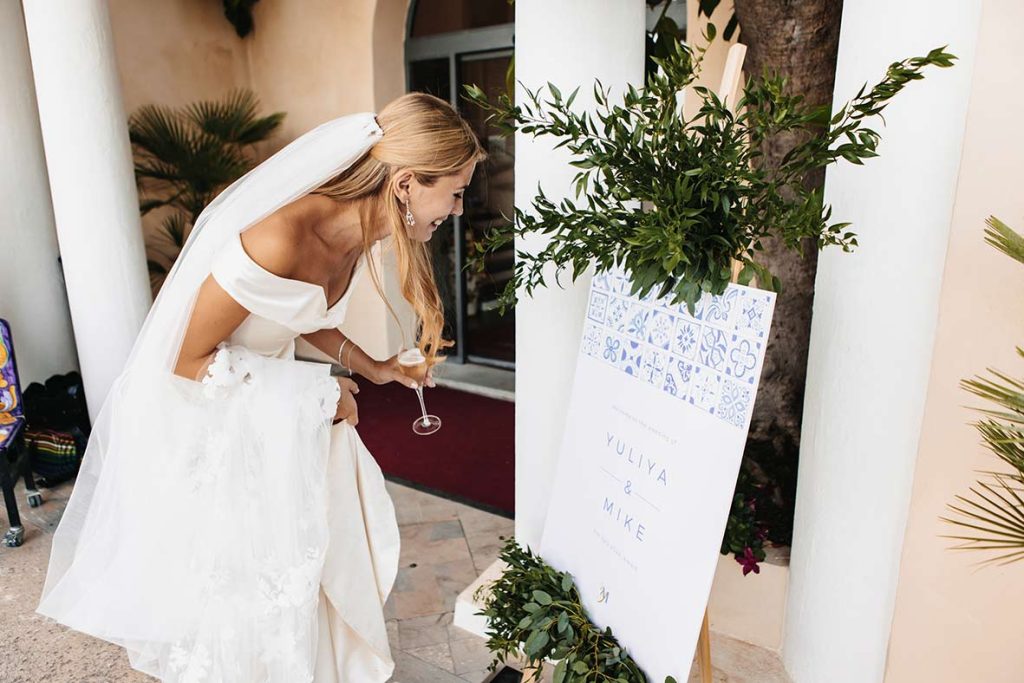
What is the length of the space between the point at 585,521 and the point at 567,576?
0.15 metres

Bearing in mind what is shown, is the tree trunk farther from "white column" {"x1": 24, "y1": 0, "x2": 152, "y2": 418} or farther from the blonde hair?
"white column" {"x1": 24, "y1": 0, "x2": 152, "y2": 418}

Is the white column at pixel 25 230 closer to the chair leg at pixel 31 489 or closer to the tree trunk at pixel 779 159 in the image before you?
the chair leg at pixel 31 489

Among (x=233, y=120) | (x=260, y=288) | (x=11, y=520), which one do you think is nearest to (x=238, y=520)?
(x=260, y=288)

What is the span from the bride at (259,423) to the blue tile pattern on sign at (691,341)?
493 mm

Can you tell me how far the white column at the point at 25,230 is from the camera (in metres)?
3.66

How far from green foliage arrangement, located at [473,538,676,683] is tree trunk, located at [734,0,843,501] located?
1.16m

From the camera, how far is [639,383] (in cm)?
153

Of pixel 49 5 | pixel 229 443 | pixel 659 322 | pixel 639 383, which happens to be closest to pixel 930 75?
pixel 659 322

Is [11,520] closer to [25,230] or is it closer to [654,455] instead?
[25,230]

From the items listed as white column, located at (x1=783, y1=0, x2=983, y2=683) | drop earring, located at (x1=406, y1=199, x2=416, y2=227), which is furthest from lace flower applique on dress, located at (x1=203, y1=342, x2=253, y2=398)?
white column, located at (x1=783, y1=0, x2=983, y2=683)

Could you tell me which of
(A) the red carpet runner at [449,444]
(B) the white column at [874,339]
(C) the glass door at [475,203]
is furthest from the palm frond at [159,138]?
(B) the white column at [874,339]

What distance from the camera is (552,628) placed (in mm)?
1694

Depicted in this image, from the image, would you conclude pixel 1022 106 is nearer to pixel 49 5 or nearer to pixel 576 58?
pixel 576 58

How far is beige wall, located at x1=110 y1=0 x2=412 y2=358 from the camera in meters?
4.85
